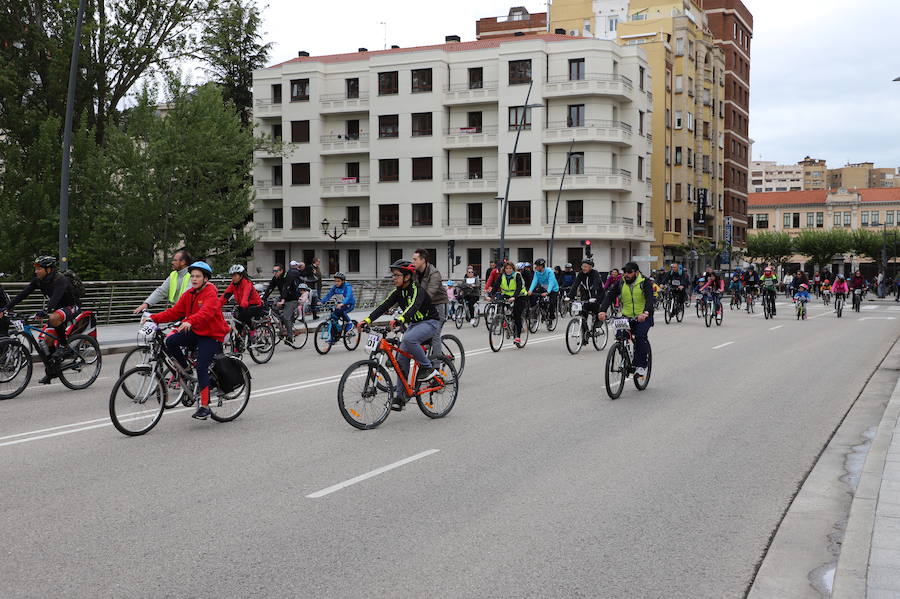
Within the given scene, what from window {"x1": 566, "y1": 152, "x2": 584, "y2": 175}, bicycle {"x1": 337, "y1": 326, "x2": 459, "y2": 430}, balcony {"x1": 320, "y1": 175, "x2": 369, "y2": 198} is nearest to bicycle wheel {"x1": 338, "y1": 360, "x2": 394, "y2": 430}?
bicycle {"x1": 337, "y1": 326, "x2": 459, "y2": 430}

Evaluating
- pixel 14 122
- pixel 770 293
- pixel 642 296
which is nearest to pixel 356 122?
pixel 14 122

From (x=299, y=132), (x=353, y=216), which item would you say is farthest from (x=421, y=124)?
A: (x=299, y=132)

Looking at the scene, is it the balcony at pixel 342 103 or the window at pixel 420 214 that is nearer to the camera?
the window at pixel 420 214

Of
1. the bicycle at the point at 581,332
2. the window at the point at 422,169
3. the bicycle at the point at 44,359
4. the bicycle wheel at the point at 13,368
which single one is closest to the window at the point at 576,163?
the window at the point at 422,169

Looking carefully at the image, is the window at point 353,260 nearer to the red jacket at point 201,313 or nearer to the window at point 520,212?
the window at point 520,212

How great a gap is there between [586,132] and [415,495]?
171 feet

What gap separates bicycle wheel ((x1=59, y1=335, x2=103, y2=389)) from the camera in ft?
38.9

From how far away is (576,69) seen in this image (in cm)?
5709

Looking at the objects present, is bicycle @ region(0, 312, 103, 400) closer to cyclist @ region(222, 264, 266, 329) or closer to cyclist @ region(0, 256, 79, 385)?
cyclist @ region(0, 256, 79, 385)

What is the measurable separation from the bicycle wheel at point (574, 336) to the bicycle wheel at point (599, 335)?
28 centimetres

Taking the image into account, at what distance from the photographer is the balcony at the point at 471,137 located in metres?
57.8

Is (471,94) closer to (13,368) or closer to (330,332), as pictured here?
(330,332)

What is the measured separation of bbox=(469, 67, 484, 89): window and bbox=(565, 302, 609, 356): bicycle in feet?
142

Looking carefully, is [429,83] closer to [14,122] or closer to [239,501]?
[14,122]
